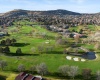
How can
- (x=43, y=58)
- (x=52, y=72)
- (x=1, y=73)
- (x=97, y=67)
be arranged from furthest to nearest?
(x=43, y=58) < (x=97, y=67) < (x=52, y=72) < (x=1, y=73)

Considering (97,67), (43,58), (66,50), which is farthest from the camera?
(66,50)

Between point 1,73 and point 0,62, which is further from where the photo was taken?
point 0,62

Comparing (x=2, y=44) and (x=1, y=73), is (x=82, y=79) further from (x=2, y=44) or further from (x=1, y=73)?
(x=2, y=44)

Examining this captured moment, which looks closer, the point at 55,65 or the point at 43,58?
the point at 55,65

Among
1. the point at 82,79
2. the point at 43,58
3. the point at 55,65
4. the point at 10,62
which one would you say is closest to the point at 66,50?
the point at 43,58

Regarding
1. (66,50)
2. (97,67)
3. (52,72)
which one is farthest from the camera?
(66,50)

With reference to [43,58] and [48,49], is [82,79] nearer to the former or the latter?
[43,58]

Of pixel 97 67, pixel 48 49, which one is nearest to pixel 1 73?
pixel 97 67

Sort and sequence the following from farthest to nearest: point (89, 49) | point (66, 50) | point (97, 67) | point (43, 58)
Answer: point (89, 49)
point (66, 50)
point (43, 58)
point (97, 67)
